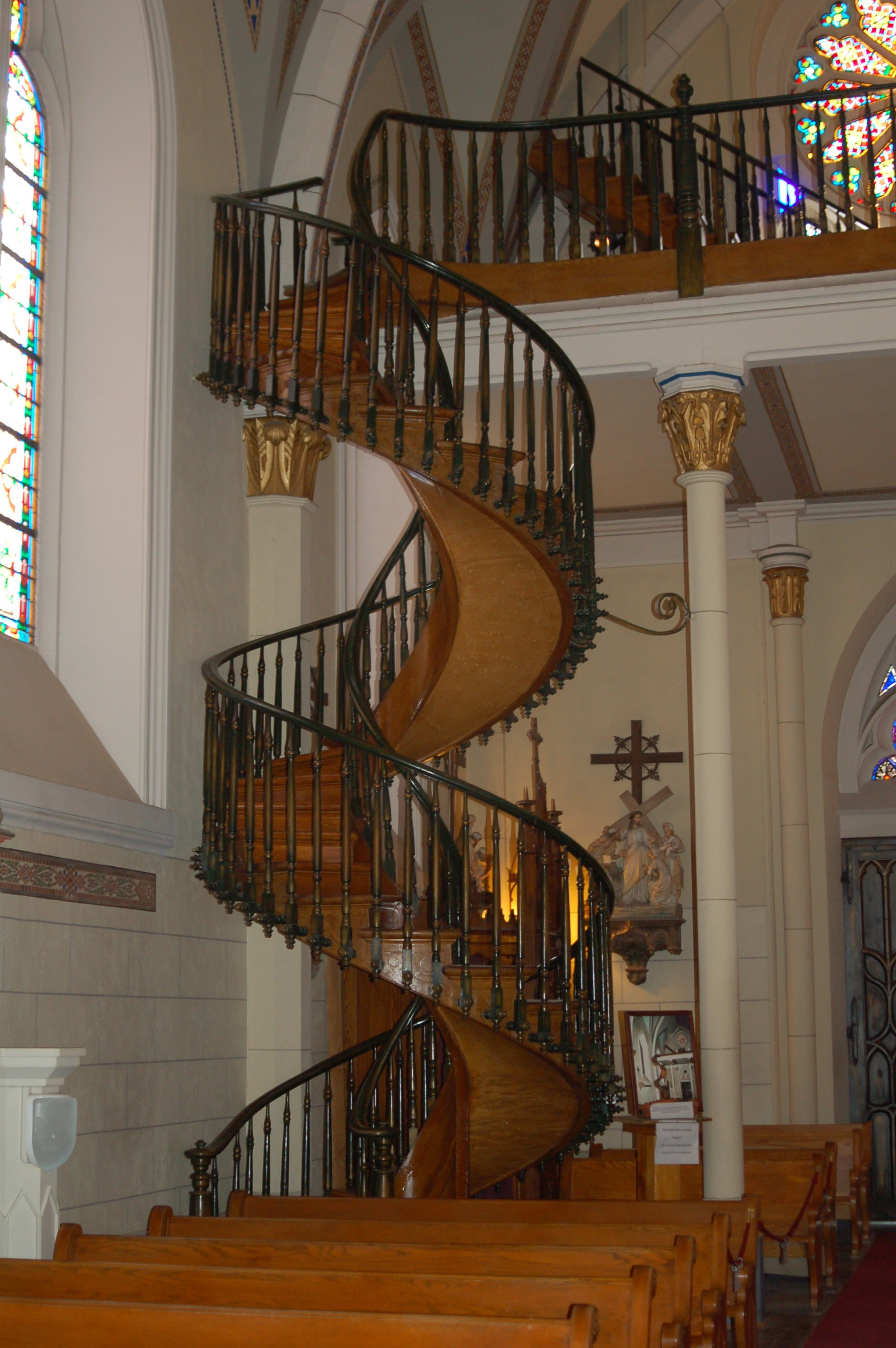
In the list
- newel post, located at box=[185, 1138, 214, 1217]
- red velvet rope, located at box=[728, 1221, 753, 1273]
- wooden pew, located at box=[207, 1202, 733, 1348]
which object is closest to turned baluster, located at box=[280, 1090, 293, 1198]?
newel post, located at box=[185, 1138, 214, 1217]

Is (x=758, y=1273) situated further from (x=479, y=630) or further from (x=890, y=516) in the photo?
(x=890, y=516)

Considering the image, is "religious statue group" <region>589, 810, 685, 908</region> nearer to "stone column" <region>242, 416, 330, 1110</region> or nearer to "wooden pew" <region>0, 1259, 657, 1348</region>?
"stone column" <region>242, 416, 330, 1110</region>

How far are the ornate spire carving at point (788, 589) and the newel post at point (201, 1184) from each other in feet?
19.2

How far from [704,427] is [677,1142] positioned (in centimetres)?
331

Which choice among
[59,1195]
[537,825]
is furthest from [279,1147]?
[537,825]

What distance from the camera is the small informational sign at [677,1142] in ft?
20.7

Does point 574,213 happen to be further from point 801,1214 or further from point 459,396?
point 801,1214

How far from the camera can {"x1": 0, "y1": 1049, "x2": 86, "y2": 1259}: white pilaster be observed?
391 cm

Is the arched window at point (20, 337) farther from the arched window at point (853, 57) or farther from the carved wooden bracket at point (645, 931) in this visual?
the arched window at point (853, 57)

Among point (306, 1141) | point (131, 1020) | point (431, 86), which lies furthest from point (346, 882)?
point (431, 86)

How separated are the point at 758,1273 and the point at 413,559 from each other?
496 centimetres

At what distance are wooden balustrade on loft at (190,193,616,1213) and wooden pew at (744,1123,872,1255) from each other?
1924mm

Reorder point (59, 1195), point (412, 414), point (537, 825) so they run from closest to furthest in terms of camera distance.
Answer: point (59, 1195)
point (537, 825)
point (412, 414)

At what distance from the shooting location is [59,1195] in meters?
5.28
